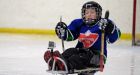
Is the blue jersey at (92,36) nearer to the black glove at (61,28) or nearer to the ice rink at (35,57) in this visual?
the black glove at (61,28)

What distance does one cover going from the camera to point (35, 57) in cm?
563

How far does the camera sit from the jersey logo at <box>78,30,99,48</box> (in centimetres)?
345

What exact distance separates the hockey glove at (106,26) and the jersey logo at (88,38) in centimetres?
12

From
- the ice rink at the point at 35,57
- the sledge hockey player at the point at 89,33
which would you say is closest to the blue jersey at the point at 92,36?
the sledge hockey player at the point at 89,33

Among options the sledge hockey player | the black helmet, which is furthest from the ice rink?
the black helmet

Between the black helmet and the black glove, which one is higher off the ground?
the black helmet

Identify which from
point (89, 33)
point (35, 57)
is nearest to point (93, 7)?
point (89, 33)

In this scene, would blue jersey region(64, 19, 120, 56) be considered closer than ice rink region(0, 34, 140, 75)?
Yes

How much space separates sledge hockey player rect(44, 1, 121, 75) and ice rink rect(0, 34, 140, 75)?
39.3 inches

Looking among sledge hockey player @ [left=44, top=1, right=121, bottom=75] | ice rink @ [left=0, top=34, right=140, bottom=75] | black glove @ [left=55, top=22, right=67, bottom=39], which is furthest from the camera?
ice rink @ [left=0, top=34, right=140, bottom=75]

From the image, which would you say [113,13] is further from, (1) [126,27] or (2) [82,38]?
(2) [82,38]

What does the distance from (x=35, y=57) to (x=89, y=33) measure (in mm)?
2256

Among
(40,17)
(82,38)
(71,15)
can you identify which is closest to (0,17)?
(40,17)

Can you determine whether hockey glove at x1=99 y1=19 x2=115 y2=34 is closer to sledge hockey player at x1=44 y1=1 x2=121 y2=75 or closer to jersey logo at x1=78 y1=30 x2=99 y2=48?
sledge hockey player at x1=44 y1=1 x2=121 y2=75
